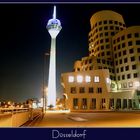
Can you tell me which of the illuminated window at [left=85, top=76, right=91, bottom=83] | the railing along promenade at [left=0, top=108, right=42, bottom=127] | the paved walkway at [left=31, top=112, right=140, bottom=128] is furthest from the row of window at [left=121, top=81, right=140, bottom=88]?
the railing along promenade at [left=0, top=108, right=42, bottom=127]

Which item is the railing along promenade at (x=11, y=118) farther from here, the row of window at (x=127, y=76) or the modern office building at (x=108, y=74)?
the row of window at (x=127, y=76)

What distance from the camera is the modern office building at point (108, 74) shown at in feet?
113

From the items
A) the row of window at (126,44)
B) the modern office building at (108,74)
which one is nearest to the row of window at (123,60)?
the modern office building at (108,74)

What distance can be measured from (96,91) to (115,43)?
1212 cm

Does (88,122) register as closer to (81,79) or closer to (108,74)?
(81,79)

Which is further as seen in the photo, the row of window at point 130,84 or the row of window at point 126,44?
the row of window at point 126,44

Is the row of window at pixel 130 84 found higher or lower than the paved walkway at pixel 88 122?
higher

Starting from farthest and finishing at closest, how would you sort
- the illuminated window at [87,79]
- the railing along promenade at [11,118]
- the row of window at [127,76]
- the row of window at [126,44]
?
the row of window at [126,44] < the row of window at [127,76] < the illuminated window at [87,79] < the railing along promenade at [11,118]

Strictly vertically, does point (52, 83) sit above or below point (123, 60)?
below

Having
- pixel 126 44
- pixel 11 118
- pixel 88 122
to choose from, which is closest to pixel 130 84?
pixel 126 44

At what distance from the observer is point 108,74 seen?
3556 cm

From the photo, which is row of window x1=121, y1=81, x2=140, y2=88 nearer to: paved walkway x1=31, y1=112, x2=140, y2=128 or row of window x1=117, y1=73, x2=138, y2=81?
row of window x1=117, y1=73, x2=138, y2=81

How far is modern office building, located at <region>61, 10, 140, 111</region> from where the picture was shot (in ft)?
113
